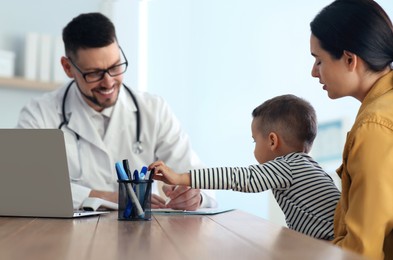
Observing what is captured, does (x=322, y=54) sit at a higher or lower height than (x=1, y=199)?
higher

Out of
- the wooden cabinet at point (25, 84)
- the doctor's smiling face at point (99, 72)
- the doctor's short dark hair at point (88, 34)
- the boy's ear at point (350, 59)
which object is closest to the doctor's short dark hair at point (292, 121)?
the boy's ear at point (350, 59)

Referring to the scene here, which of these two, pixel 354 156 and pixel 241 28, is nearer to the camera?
pixel 354 156

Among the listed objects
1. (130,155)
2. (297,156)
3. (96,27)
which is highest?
(96,27)

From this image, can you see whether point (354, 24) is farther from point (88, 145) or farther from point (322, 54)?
point (88, 145)

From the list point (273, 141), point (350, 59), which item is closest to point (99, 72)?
point (273, 141)

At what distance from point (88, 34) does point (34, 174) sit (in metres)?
1.10

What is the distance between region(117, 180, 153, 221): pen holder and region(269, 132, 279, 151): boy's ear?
0.47 meters

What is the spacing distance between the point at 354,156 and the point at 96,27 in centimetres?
140

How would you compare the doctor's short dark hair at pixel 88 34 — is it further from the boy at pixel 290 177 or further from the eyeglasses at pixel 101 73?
the boy at pixel 290 177

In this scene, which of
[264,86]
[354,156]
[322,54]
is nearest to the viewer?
[354,156]

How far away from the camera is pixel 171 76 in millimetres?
4293

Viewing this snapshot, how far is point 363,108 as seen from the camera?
1.41m

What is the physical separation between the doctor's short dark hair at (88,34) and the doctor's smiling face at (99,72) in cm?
2

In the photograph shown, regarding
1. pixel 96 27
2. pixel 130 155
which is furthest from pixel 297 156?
pixel 96 27
